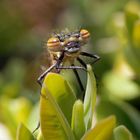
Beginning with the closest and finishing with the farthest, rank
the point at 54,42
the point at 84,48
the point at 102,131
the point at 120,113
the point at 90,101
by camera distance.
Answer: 1. the point at 102,131
2. the point at 90,101
3. the point at 54,42
4. the point at 120,113
5. the point at 84,48

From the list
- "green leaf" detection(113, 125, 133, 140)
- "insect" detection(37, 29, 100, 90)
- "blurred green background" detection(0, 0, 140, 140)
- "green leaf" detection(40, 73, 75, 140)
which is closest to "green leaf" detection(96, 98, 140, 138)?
"blurred green background" detection(0, 0, 140, 140)

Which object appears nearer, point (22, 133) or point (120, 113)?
point (22, 133)

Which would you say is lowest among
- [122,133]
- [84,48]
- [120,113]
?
[84,48]

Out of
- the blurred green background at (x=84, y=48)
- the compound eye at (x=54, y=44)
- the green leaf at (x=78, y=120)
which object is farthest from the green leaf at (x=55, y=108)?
the blurred green background at (x=84, y=48)

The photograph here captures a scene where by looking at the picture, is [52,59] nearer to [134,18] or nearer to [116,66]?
[134,18]

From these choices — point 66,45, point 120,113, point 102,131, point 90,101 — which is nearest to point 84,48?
point 120,113

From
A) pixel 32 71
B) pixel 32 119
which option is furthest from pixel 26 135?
pixel 32 71

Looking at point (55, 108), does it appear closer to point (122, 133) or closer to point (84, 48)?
point (122, 133)

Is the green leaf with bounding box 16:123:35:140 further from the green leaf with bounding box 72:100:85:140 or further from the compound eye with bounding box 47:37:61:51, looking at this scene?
the compound eye with bounding box 47:37:61:51
